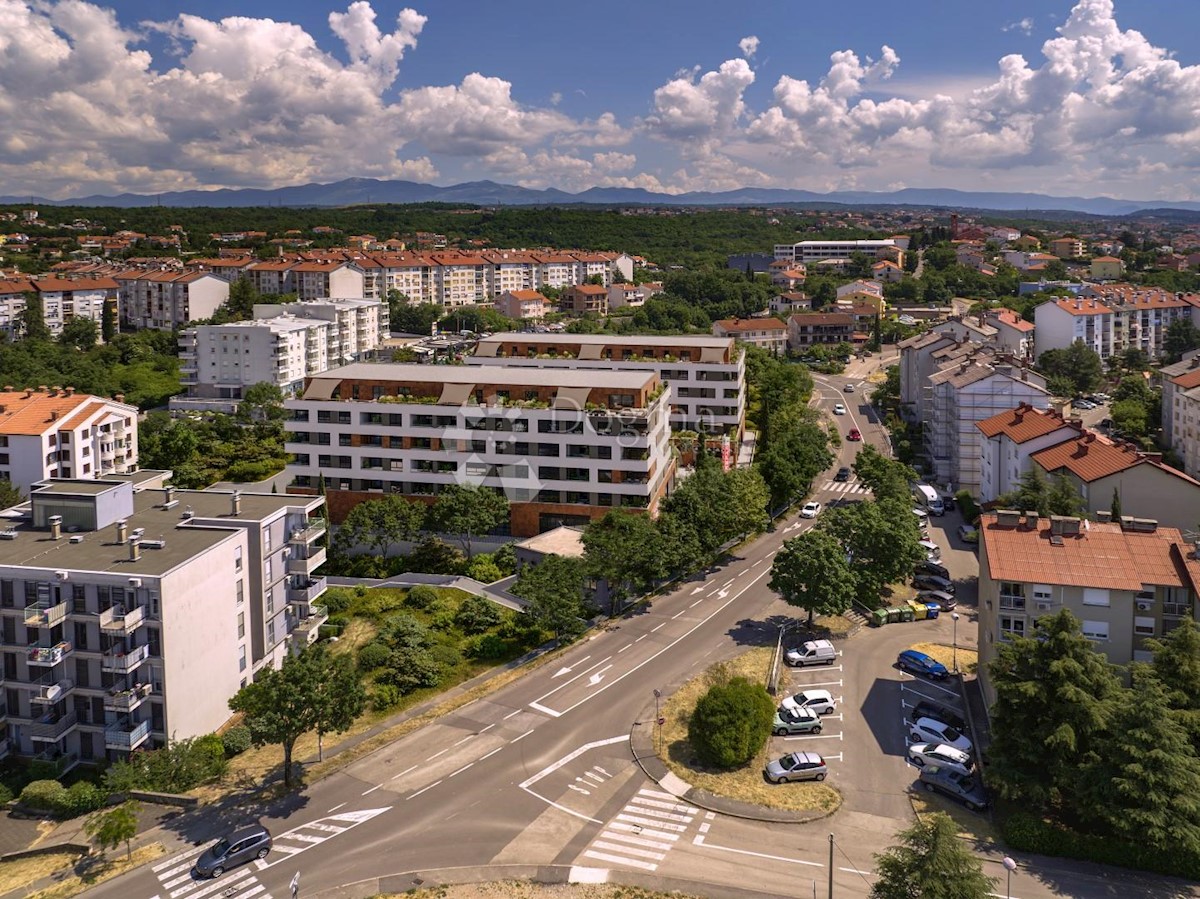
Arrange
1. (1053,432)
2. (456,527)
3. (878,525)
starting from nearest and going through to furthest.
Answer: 1. (878,525)
2. (456,527)
3. (1053,432)

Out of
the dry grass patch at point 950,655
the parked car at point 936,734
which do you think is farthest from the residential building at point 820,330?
the parked car at point 936,734

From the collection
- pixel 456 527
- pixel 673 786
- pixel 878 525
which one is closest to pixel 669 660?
pixel 673 786

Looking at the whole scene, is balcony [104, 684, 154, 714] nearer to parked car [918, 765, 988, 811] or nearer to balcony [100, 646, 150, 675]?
balcony [100, 646, 150, 675]

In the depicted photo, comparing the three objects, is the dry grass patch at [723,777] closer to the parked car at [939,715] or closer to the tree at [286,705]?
the parked car at [939,715]

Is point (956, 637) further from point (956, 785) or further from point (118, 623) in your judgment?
point (118, 623)

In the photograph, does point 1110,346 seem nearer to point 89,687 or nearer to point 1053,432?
point 1053,432

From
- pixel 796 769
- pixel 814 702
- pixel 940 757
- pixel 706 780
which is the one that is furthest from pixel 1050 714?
pixel 706 780
